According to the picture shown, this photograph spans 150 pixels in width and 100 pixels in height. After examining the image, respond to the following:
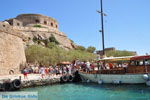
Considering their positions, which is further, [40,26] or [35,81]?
[40,26]

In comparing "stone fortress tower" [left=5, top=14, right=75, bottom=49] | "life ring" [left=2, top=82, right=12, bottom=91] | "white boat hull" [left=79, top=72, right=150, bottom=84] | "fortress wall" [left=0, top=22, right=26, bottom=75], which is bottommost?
"life ring" [left=2, top=82, right=12, bottom=91]

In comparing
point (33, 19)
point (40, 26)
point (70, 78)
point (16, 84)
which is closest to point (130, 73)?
point (70, 78)

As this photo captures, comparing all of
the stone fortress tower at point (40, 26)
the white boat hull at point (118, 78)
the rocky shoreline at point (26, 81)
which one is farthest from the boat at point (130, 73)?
the stone fortress tower at point (40, 26)

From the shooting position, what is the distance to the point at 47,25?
51594 millimetres

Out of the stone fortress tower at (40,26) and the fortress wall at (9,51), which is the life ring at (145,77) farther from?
the stone fortress tower at (40,26)

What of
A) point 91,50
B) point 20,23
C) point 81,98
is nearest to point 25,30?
point 20,23

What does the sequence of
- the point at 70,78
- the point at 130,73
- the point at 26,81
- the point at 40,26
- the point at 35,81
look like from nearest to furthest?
the point at 130,73, the point at 26,81, the point at 35,81, the point at 70,78, the point at 40,26

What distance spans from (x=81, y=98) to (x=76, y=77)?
300 inches

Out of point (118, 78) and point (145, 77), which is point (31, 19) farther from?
point (145, 77)

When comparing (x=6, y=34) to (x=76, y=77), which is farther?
(x=6, y=34)

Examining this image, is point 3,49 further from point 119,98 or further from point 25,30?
point 25,30

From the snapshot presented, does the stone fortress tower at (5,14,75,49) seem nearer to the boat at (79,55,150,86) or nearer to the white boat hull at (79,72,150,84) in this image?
the white boat hull at (79,72,150,84)

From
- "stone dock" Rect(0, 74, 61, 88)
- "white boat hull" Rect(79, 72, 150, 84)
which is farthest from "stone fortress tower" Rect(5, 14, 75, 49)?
"white boat hull" Rect(79, 72, 150, 84)

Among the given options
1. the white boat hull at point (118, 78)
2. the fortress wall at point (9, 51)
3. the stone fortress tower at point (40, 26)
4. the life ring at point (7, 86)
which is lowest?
the life ring at point (7, 86)
